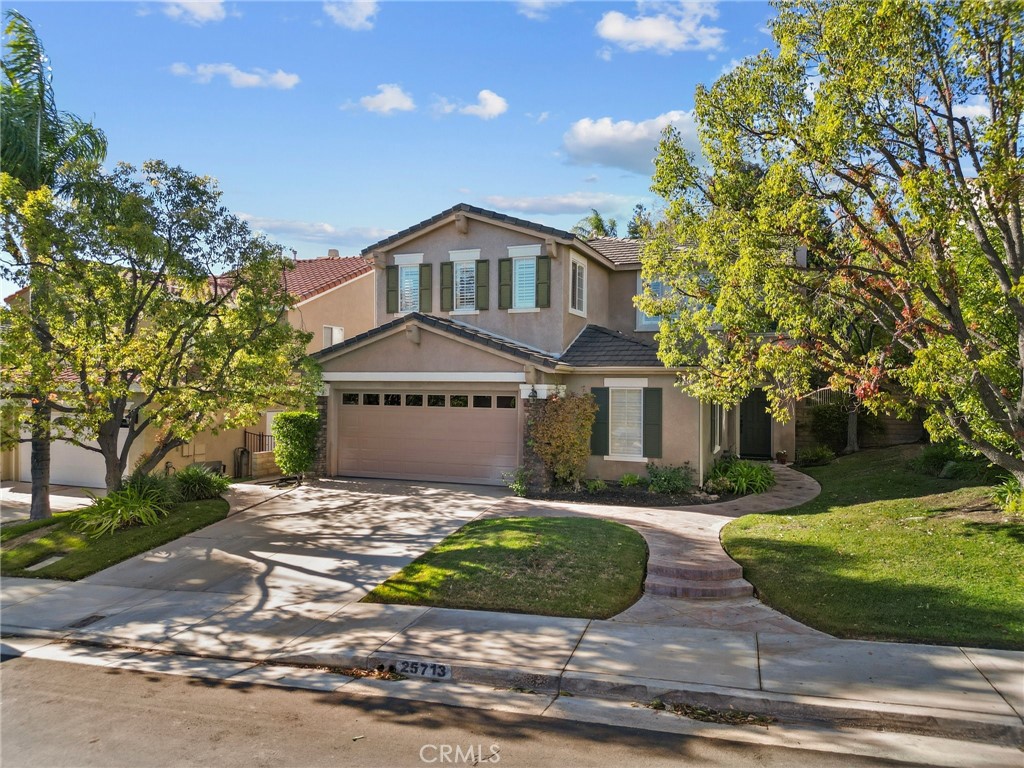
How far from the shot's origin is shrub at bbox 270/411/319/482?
57.1 ft

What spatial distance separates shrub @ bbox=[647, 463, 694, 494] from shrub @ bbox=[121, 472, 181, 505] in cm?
1005

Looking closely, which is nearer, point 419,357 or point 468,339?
point 468,339

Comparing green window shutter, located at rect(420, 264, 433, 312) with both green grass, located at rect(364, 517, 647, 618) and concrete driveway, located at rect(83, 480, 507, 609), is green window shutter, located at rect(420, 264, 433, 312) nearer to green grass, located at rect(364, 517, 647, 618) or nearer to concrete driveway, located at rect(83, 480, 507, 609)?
concrete driveway, located at rect(83, 480, 507, 609)

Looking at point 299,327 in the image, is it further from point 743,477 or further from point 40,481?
point 743,477

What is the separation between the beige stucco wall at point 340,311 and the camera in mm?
23375

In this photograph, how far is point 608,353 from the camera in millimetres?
17031

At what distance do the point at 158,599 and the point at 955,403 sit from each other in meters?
12.1

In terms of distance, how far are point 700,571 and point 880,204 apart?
Result: 224 inches

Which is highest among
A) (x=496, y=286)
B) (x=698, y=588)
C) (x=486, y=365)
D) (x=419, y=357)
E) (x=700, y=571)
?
(x=496, y=286)

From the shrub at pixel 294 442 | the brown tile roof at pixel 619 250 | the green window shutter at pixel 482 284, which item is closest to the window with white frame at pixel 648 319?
the brown tile roof at pixel 619 250

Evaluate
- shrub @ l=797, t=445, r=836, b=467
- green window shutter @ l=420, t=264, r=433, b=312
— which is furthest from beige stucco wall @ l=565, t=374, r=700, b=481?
shrub @ l=797, t=445, r=836, b=467

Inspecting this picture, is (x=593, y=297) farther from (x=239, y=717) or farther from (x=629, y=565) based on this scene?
(x=239, y=717)

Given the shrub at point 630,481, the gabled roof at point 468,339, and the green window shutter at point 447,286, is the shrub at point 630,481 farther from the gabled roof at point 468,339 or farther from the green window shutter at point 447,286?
the green window shutter at point 447,286

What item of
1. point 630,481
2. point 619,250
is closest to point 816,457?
point 630,481
